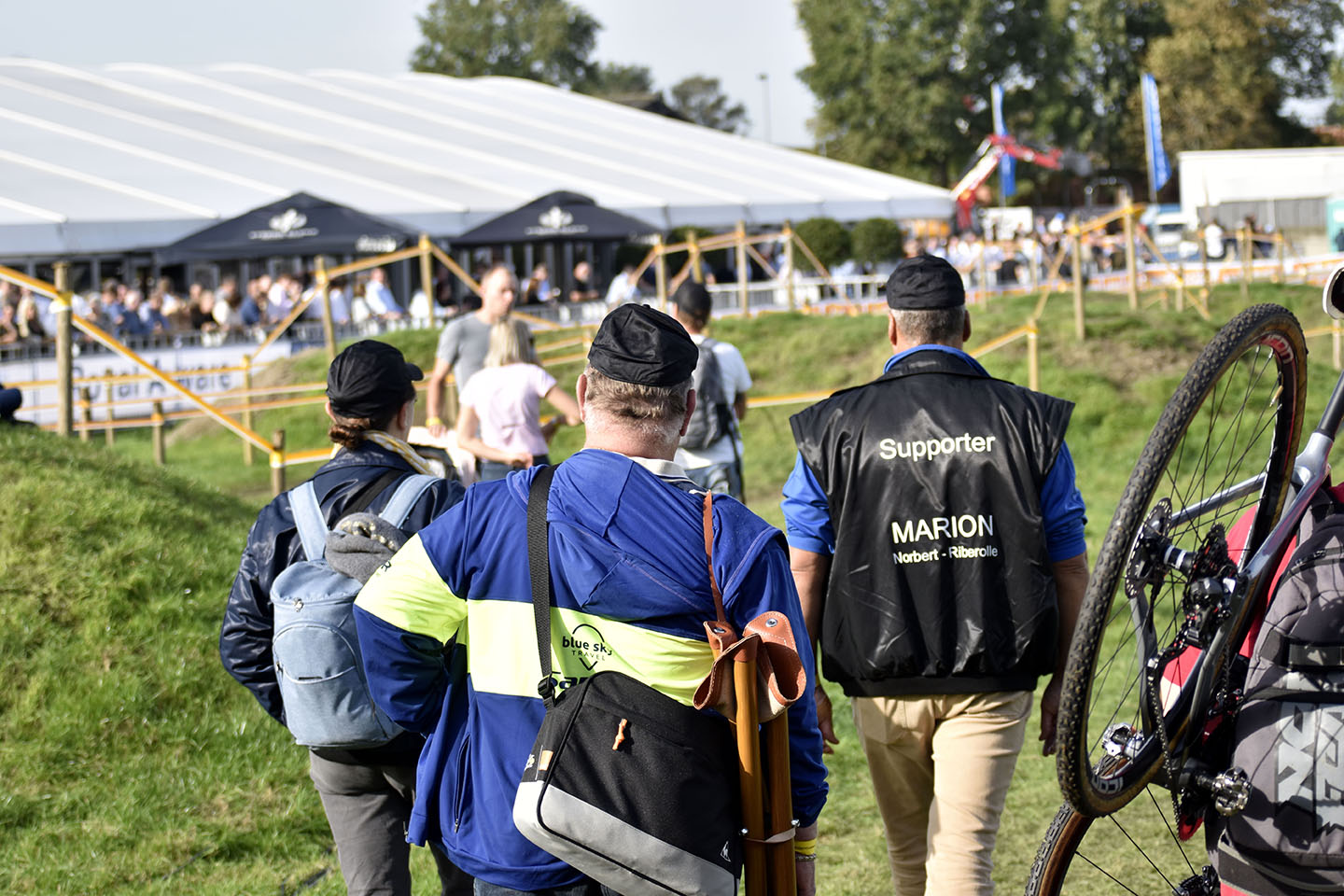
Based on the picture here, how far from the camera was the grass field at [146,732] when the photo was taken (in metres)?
5.04

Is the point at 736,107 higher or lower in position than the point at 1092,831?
higher

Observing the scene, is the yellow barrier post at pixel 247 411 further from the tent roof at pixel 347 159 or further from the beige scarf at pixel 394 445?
the beige scarf at pixel 394 445

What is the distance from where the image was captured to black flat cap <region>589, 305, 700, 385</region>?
8.02 feet

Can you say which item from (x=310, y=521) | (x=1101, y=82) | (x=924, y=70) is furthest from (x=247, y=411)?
(x=1101, y=82)

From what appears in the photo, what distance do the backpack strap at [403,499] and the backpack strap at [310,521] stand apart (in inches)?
6.0

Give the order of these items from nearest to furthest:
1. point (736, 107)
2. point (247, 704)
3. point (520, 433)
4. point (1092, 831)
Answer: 1. point (1092, 831)
2. point (247, 704)
3. point (520, 433)
4. point (736, 107)


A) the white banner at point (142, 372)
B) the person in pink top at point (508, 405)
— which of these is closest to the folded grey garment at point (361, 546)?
the person in pink top at point (508, 405)

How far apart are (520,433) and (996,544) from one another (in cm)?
401

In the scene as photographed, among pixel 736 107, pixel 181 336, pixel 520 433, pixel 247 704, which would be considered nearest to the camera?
pixel 247 704

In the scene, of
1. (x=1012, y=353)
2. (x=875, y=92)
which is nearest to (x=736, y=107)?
(x=875, y=92)

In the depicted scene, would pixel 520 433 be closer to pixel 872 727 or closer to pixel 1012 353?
pixel 872 727

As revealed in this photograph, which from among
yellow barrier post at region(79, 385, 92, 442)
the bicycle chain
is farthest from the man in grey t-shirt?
yellow barrier post at region(79, 385, 92, 442)

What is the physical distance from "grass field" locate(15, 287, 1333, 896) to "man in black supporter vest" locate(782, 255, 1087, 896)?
1.44 metres

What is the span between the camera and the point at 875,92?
61594mm
